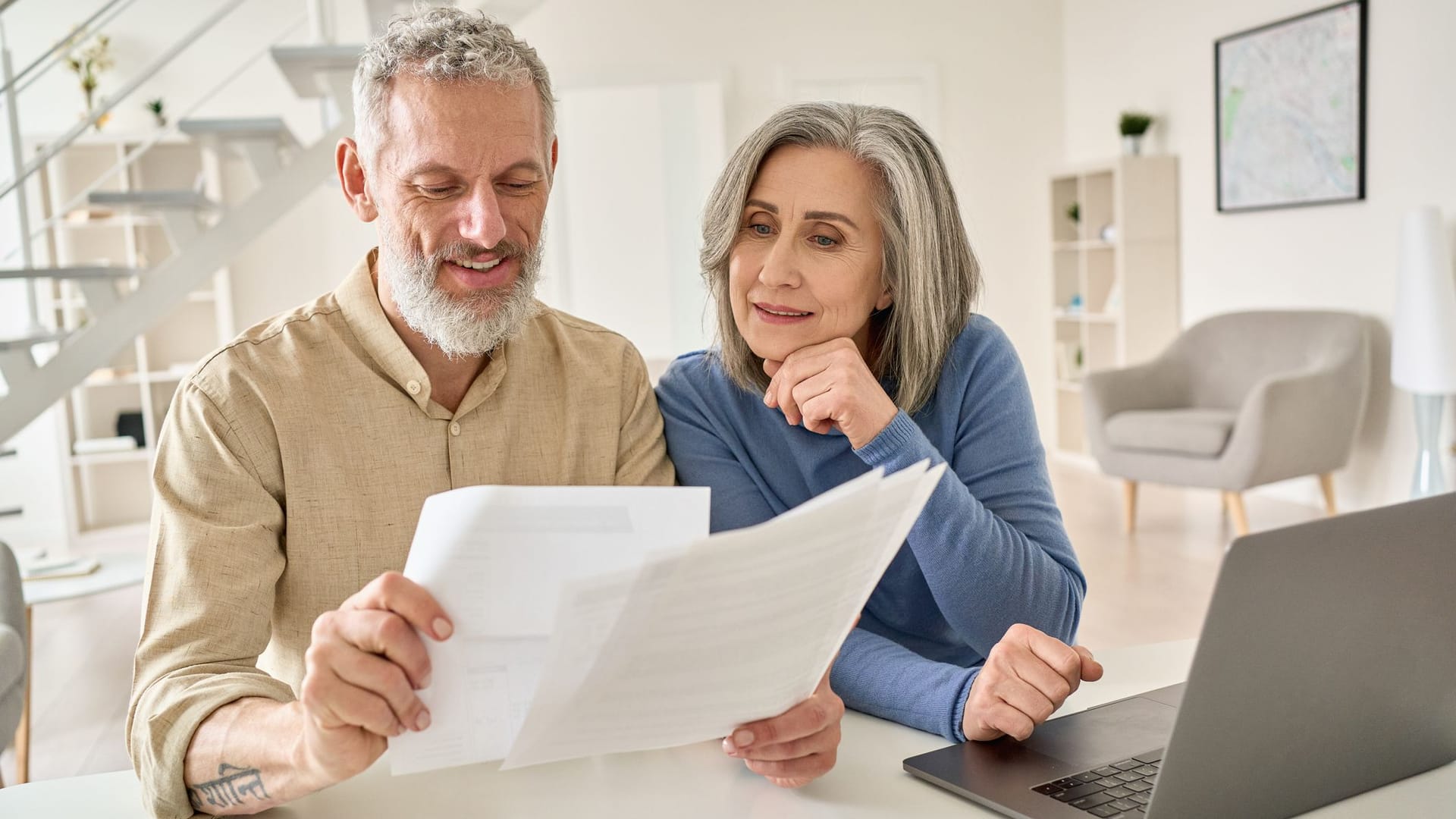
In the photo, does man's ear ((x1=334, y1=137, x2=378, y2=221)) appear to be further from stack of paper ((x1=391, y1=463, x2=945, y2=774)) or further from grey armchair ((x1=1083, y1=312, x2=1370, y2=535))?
grey armchair ((x1=1083, y1=312, x2=1370, y2=535))

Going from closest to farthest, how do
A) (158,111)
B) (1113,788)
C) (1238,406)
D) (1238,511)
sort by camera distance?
(1113,788) → (1238,511) → (1238,406) → (158,111)

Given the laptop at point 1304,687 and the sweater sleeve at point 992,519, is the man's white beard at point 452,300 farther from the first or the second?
the laptop at point 1304,687

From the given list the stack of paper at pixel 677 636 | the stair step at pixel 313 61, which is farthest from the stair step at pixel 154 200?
the stack of paper at pixel 677 636

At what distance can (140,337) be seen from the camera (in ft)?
20.4

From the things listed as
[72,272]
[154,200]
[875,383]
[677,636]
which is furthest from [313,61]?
[677,636]

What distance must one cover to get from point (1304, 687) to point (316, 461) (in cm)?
104

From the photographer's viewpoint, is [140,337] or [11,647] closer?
[11,647]

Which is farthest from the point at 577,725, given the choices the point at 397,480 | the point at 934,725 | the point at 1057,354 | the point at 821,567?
the point at 1057,354

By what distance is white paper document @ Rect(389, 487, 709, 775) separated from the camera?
0.77 metres

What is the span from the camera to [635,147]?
6840 mm

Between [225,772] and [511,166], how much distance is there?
2.38 ft

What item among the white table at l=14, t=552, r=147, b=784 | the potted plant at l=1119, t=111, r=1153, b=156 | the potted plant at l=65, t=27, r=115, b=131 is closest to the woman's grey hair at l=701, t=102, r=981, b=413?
the white table at l=14, t=552, r=147, b=784

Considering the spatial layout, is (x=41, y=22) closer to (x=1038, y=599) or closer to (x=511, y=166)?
(x=511, y=166)

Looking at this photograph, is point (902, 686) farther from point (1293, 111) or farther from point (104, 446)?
point (104, 446)
